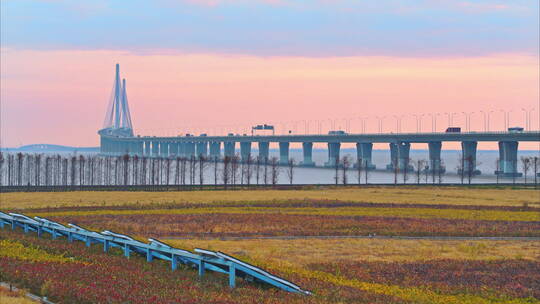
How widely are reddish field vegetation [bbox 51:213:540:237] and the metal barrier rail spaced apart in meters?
10.8

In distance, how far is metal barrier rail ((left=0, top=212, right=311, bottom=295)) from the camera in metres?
23.9

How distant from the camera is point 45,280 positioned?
2256 centimetres

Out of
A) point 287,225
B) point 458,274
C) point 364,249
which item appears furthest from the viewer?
point 287,225

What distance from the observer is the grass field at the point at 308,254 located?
23.0 metres

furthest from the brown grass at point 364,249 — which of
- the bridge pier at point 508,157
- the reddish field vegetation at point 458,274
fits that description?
the bridge pier at point 508,157

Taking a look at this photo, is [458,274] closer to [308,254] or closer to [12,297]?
[308,254]

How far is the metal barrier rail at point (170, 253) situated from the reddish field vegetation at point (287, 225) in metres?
10.8

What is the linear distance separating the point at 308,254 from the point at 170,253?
42.1ft

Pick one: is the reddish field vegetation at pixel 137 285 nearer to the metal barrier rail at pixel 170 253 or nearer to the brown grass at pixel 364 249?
the metal barrier rail at pixel 170 253

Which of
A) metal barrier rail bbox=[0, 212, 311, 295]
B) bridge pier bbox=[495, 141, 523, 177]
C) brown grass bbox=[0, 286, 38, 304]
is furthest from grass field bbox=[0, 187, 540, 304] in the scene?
bridge pier bbox=[495, 141, 523, 177]

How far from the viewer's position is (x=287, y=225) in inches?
2115

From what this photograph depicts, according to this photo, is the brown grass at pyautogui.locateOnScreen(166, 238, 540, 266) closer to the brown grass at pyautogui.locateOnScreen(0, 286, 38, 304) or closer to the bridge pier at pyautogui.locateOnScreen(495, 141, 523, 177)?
the brown grass at pyautogui.locateOnScreen(0, 286, 38, 304)

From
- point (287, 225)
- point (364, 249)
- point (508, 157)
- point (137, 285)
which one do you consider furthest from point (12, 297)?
point (508, 157)

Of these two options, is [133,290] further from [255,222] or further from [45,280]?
[255,222]
